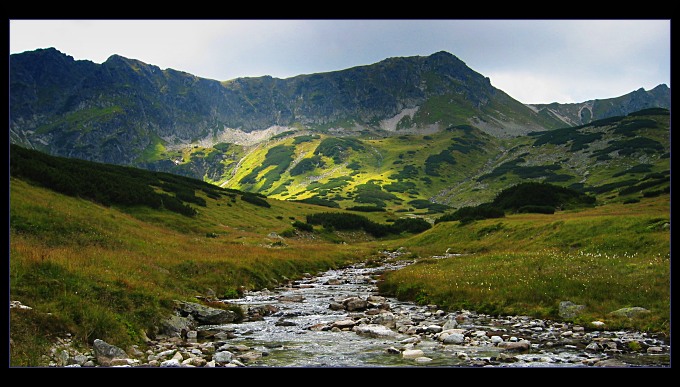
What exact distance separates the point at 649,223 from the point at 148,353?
123 ft

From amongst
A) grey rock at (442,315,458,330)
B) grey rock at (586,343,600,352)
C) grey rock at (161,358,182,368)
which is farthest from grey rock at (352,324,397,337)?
grey rock at (161,358,182,368)

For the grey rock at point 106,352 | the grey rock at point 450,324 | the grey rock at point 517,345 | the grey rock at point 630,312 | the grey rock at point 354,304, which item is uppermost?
the grey rock at point 630,312

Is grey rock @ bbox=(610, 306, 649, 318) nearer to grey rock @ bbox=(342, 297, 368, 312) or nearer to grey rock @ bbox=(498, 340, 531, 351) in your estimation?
grey rock @ bbox=(498, 340, 531, 351)

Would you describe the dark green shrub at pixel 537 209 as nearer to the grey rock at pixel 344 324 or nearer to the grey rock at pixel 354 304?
the grey rock at pixel 354 304

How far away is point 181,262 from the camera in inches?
1238

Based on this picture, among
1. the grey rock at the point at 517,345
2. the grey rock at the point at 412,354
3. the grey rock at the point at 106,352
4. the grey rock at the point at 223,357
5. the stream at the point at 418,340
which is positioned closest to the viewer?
the grey rock at the point at 106,352

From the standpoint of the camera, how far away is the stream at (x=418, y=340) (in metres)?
13.5

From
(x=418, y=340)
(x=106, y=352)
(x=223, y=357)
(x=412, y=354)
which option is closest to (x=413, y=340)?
(x=418, y=340)

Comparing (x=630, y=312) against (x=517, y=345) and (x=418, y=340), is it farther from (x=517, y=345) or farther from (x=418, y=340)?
(x=418, y=340)

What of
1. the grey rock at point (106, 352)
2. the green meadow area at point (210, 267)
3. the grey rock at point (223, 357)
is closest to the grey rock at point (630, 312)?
the green meadow area at point (210, 267)

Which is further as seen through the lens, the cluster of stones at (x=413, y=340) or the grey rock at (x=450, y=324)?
the grey rock at (x=450, y=324)

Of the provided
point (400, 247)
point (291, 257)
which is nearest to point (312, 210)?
point (400, 247)
